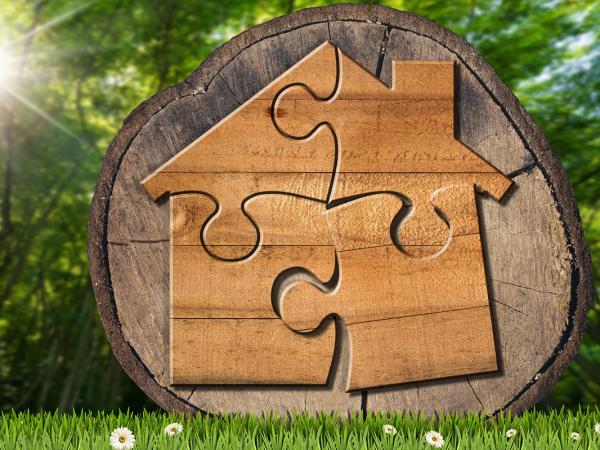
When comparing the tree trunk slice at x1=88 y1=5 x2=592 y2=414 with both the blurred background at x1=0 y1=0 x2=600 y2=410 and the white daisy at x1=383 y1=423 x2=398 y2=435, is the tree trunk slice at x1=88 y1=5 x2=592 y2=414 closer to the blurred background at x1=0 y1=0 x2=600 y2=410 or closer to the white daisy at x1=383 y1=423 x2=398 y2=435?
the white daisy at x1=383 y1=423 x2=398 y2=435

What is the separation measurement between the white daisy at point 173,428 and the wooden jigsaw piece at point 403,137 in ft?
4.08

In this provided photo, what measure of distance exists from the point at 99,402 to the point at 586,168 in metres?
6.28

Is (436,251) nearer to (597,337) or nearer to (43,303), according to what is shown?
(597,337)

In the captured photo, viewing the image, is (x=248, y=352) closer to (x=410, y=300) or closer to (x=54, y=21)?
(x=410, y=300)

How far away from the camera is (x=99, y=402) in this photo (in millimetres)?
8922

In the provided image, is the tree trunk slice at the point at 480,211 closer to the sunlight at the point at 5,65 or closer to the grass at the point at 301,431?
the grass at the point at 301,431

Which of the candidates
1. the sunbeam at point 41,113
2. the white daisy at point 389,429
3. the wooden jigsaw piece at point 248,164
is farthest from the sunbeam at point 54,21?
the white daisy at point 389,429

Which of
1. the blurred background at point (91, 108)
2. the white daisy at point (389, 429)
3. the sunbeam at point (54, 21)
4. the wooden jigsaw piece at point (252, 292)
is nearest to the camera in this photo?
the white daisy at point (389, 429)

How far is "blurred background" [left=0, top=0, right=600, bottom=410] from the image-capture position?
6070mm

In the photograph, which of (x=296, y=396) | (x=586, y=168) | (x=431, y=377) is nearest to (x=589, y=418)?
(x=431, y=377)

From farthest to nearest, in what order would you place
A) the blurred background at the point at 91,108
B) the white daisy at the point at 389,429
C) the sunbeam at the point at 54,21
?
the sunbeam at the point at 54,21, the blurred background at the point at 91,108, the white daisy at the point at 389,429

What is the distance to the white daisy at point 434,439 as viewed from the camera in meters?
2.97

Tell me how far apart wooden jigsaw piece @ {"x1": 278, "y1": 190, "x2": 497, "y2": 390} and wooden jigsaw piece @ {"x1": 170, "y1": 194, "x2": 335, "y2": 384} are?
0.11m

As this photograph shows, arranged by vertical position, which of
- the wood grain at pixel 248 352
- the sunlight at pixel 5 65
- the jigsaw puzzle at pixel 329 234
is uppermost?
the sunlight at pixel 5 65
